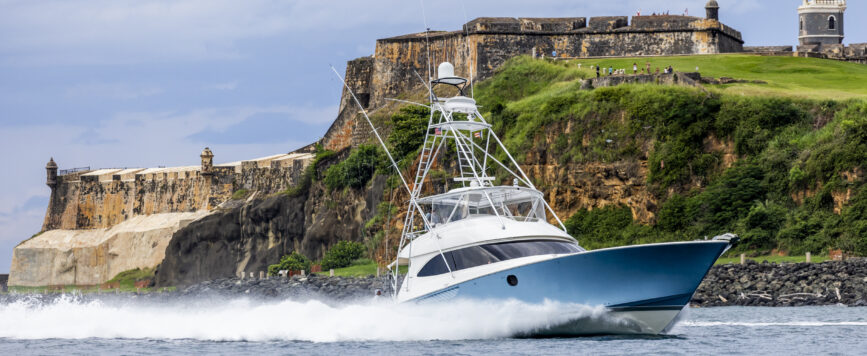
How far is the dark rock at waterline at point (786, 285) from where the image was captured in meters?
45.0

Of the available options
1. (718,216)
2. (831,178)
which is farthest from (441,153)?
(831,178)

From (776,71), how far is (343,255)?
28.4m

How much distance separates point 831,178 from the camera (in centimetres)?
5553

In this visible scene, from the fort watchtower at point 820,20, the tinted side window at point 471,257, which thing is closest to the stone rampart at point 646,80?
the tinted side window at point 471,257

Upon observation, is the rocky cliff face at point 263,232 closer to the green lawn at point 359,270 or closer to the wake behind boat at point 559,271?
the green lawn at point 359,270

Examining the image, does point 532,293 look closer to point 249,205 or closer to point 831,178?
point 831,178

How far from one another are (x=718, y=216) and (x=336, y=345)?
30.5 metres

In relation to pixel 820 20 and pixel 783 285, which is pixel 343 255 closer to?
pixel 783 285

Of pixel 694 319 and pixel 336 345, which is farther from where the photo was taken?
pixel 694 319

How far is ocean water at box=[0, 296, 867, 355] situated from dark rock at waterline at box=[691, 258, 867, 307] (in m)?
3.28

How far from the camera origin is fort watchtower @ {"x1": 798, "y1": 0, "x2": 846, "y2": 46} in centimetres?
11756

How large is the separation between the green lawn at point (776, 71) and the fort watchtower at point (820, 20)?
40.4 metres

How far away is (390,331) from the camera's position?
32.7 meters

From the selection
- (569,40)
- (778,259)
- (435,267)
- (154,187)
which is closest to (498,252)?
(435,267)
